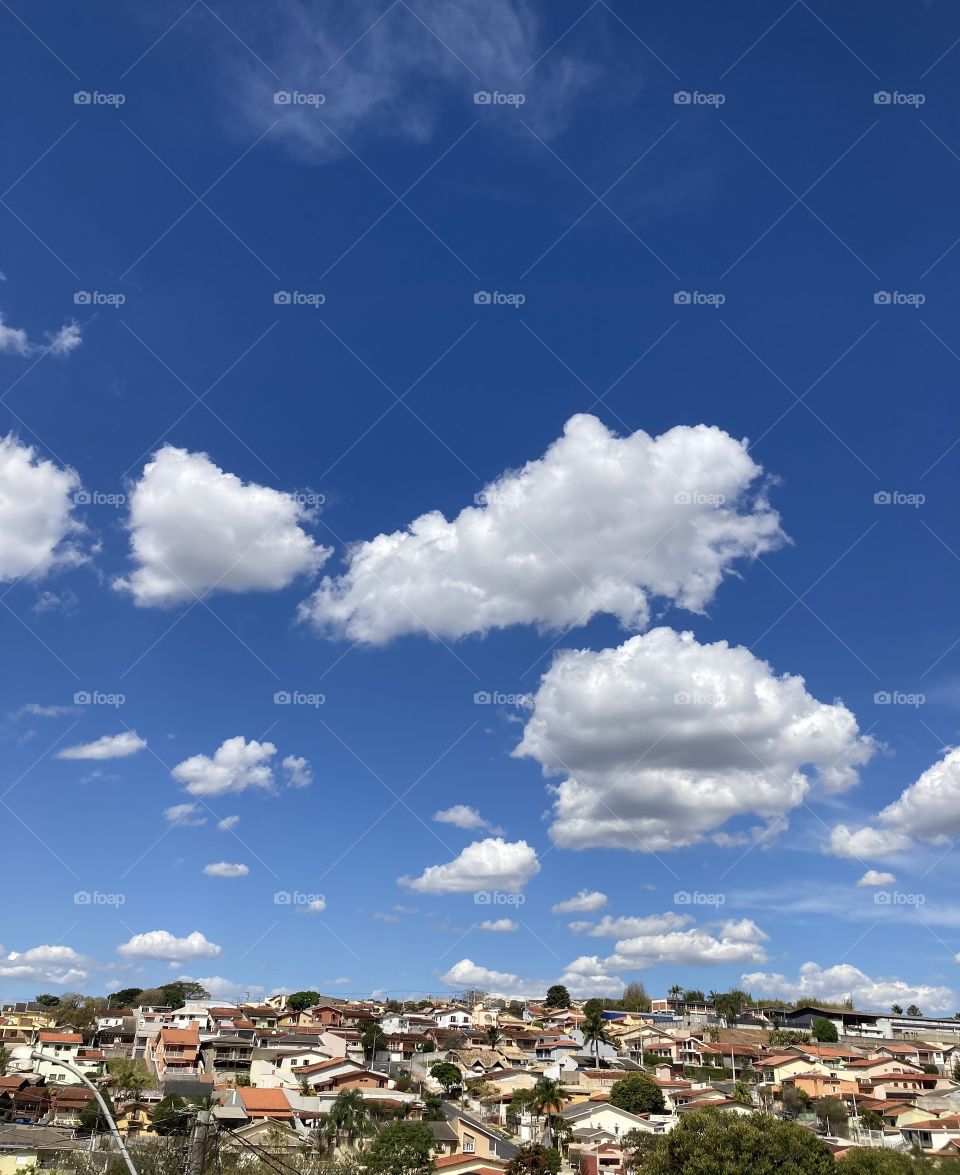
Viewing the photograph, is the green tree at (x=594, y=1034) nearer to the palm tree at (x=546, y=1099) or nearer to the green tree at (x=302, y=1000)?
the palm tree at (x=546, y=1099)

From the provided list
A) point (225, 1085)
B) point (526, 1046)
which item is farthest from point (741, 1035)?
point (225, 1085)

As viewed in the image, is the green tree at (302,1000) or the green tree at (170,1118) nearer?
the green tree at (170,1118)

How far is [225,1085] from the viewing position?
86.6 meters

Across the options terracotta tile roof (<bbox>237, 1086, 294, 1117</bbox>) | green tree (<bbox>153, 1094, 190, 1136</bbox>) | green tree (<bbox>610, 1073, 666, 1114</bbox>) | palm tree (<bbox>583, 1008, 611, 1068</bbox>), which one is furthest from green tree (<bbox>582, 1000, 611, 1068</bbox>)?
green tree (<bbox>153, 1094, 190, 1136</bbox>)

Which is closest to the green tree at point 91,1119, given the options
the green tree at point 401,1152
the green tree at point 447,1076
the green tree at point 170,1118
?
the green tree at point 170,1118

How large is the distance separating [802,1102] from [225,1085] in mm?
50081

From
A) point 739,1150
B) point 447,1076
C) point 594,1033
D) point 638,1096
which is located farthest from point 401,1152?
point 594,1033

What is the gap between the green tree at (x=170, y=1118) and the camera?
195 ft

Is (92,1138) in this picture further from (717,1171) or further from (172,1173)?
(717,1171)

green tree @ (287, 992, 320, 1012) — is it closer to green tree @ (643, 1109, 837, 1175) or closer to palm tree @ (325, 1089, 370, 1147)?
palm tree @ (325, 1089, 370, 1147)

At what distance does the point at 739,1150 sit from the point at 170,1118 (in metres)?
35.1

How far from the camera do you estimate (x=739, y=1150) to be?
46.2m

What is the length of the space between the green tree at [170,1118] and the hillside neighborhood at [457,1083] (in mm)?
263

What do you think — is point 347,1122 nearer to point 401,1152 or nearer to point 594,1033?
point 401,1152
